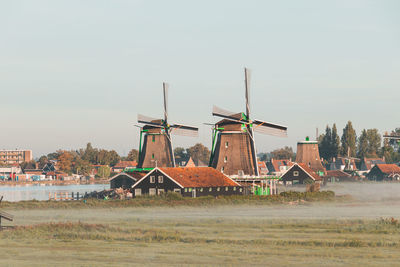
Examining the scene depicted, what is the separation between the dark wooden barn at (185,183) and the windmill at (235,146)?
317cm

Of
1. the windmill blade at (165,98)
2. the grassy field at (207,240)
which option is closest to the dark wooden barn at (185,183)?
the grassy field at (207,240)

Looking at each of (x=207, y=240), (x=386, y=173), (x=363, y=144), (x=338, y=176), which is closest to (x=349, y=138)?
(x=363, y=144)

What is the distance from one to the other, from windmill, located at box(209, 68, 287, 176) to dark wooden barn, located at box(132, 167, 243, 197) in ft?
10.4

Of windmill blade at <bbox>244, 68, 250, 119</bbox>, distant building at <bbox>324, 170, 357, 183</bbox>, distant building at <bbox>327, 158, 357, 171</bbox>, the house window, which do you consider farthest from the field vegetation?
distant building at <bbox>327, 158, 357, 171</bbox>

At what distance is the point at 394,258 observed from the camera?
3106 centimetres

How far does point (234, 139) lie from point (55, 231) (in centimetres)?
4035

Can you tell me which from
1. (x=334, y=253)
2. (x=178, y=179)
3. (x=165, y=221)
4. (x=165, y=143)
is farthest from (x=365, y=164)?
(x=334, y=253)

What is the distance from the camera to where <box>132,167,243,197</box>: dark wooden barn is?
237 feet

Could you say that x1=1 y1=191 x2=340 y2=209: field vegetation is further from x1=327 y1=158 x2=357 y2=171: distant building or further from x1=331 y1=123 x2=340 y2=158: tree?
x1=327 y1=158 x2=357 y2=171: distant building

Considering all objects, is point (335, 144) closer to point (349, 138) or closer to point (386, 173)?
point (349, 138)

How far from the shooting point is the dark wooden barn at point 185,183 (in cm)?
7231

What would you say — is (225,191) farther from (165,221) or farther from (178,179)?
(165,221)

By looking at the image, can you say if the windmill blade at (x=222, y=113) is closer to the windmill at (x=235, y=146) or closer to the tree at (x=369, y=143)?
the windmill at (x=235, y=146)

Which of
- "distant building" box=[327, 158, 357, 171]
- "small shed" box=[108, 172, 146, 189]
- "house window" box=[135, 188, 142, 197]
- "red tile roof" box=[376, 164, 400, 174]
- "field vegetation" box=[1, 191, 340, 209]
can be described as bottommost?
"field vegetation" box=[1, 191, 340, 209]
